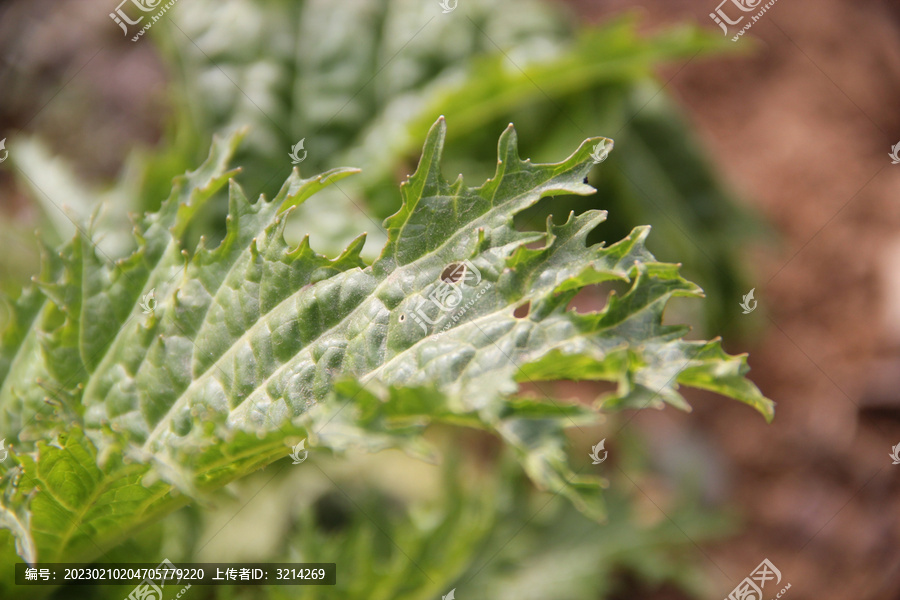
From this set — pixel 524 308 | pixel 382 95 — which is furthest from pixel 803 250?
pixel 382 95

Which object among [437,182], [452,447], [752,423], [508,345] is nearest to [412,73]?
[452,447]

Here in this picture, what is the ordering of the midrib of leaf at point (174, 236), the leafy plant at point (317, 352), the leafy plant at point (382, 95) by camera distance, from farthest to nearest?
the leafy plant at point (382, 95)
the midrib of leaf at point (174, 236)
the leafy plant at point (317, 352)

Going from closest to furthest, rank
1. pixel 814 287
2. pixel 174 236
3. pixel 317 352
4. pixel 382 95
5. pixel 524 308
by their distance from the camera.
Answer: pixel 317 352 → pixel 174 236 → pixel 382 95 → pixel 524 308 → pixel 814 287

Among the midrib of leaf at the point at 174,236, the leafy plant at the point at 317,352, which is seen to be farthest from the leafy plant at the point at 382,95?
the leafy plant at the point at 317,352

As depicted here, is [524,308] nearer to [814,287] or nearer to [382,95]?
[382,95]

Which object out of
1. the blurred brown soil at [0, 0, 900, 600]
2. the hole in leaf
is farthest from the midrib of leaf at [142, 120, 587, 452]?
the blurred brown soil at [0, 0, 900, 600]

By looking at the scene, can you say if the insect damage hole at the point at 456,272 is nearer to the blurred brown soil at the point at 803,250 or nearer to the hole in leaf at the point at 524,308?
the hole in leaf at the point at 524,308

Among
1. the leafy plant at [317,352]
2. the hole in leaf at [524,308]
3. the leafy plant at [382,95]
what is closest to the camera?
the leafy plant at [317,352]

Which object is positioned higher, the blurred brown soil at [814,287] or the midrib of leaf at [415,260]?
the midrib of leaf at [415,260]

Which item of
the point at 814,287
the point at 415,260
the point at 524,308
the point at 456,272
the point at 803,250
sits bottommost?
the point at 814,287

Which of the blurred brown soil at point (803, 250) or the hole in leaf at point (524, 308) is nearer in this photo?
the hole in leaf at point (524, 308)
